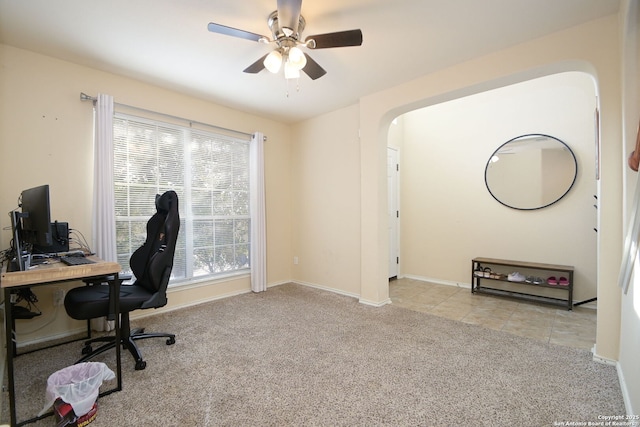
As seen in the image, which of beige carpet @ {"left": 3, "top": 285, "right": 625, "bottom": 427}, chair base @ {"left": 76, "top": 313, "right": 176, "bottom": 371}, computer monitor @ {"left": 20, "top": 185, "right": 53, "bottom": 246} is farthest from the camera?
chair base @ {"left": 76, "top": 313, "right": 176, "bottom": 371}

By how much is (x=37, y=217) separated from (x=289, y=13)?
205cm

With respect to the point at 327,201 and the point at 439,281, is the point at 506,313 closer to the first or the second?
the point at 439,281

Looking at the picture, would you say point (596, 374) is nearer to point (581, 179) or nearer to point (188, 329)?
point (581, 179)

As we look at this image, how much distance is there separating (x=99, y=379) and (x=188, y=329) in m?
1.13

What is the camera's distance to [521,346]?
2.40 metres

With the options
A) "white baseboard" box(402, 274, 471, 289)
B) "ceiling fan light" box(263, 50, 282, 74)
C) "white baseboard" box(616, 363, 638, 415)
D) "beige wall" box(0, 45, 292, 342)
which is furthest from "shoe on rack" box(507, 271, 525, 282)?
"beige wall" box(0, 45, 292, 342)

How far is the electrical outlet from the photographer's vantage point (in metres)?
2.58

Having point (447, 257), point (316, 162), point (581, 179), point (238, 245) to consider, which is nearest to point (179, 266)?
point (238, 245)

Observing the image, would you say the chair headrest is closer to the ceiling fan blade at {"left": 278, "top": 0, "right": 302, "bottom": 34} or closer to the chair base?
the chair base

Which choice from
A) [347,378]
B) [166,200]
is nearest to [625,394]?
[347,378]

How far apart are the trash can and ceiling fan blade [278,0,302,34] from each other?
244cm

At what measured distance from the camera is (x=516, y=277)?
3.71m

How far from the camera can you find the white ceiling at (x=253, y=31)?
1959 millimetres

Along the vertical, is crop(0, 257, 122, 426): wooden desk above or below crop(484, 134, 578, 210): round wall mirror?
below
